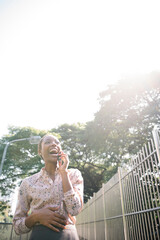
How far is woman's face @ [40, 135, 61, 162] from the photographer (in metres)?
1.71

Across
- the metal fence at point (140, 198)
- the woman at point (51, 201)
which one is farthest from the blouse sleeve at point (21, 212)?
the metal fence at point (140, 198)

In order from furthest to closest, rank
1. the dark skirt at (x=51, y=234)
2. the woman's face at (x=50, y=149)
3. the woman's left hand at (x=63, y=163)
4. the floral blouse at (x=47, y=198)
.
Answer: the woman's face at (x=50, y=149) → the woman's left hand at (x=63, y=163) → the floral blouse at (x=47, y=198) → the dark skirt at (x=51, y=234)

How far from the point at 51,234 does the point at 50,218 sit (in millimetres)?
107

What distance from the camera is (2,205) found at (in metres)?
18.8

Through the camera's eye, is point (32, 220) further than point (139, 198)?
No

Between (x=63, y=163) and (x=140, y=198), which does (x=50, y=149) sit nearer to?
(x=63, y=163)

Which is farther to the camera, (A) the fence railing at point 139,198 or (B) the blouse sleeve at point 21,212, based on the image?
(A) the fence railing at point 139,198

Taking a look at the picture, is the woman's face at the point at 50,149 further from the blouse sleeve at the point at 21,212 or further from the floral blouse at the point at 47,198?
the blouse sleeve at the point at 21,212

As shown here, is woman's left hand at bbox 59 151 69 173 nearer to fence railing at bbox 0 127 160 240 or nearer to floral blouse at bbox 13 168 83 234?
floral blouse at bbox 13 168 83 234

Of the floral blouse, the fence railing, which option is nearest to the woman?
the floral blouse

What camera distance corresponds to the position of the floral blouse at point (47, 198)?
4.61 ft

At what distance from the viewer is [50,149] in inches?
68.3

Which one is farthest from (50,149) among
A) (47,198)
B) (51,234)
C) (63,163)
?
(51,234)

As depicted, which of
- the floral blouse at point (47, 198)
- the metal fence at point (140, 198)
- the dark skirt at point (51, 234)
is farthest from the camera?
the metal fence at point (140, 198)
